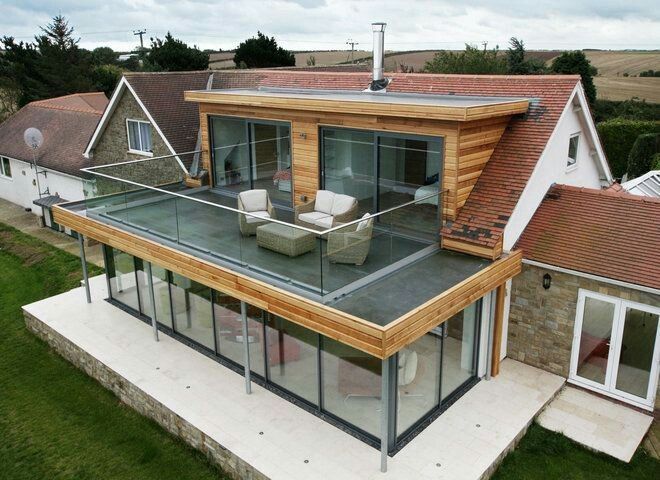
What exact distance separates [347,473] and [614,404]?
18.3 feet

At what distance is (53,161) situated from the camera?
26859 mm

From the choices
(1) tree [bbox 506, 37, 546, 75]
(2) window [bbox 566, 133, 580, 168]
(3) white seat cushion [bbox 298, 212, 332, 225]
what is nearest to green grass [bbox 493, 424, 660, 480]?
(3) white seat cushion [bbox 298, 212, 332, 225]

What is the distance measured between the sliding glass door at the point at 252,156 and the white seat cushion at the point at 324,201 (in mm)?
1510

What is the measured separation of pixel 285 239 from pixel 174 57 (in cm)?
4586

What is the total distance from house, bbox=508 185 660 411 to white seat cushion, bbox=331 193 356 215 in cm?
357

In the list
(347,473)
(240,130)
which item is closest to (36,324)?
(240,130)

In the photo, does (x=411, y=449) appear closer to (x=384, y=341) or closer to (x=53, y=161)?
(x=384, y=341)

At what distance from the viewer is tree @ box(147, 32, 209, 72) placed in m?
51.2

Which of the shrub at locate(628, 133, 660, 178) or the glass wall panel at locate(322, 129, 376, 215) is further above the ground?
the glass wall panel at locate(322, 129, 376, 215)

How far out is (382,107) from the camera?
11203 millimetres

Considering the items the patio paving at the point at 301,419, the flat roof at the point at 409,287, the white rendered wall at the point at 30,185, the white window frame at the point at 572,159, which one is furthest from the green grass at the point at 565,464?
the white rendered wall at the point at 30,185

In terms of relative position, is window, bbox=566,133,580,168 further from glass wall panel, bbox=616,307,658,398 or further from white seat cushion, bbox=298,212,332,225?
white seat cushion, bbox=298,212,332,225

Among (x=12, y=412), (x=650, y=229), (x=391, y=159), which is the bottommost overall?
(x=12, y=412)

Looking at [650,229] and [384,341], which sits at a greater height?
[650,229]
